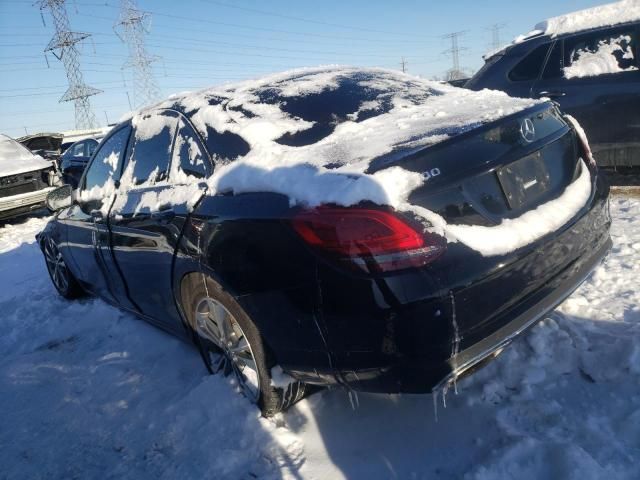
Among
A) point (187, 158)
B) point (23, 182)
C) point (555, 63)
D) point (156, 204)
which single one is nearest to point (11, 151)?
point (23, 182)

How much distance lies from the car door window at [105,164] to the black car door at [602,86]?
4.03m

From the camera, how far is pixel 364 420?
87.8 inches

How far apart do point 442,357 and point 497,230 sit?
528 millimetres

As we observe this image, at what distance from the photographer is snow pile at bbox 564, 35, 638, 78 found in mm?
4617

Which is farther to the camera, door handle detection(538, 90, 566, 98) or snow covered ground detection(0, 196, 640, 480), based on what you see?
door handle detection(538, 90, 566, 98)

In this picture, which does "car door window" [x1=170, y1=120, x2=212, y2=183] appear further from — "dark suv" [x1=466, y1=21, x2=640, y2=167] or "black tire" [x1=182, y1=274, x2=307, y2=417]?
"dark suv" [x1=466, y1=21, x2=640, y2=167]

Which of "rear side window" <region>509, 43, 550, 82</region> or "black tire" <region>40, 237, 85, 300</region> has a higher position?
"rear side window" <region>509, 43, 550, 82</region>

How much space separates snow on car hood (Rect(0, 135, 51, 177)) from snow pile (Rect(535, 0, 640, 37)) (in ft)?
31.0

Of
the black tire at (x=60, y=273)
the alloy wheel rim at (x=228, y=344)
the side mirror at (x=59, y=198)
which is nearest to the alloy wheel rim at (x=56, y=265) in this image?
the black tire at (x=60, y=273)

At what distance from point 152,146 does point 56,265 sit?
8.22 ft

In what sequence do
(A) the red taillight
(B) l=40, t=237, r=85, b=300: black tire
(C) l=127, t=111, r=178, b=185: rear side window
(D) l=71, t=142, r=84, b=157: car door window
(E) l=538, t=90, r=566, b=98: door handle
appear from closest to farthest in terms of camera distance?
(A) the red taillight, (C) l=127, t=111, r=178, b=185: rear side window, (B) l=40, t=237, r=85, b=300: black tire, (E) l=538, t=90, r=566, b=98: door handle, (D) l=71, t=142, r=84, b=157: car door window

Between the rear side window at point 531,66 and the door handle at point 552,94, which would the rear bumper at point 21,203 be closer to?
the rear side window at point 531,66

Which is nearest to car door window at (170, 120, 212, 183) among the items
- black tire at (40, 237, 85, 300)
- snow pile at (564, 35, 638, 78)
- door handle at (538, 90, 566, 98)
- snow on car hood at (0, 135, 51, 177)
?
black tire at (40, 237, 85, 300)

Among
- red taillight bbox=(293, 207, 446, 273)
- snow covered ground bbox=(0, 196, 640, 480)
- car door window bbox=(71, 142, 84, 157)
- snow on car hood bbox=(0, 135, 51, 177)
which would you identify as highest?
red taillight bbox=(293, 207, 446, 273)
